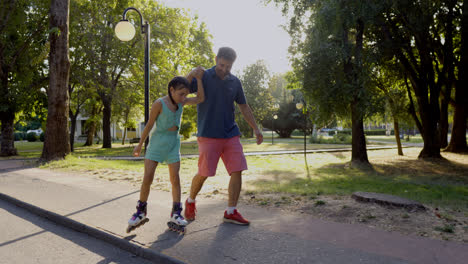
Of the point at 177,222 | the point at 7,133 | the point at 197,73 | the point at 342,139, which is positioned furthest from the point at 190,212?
the point at 342,139

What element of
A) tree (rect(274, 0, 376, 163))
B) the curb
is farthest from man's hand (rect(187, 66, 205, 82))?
tree (rect(274, 0, 376, 163))

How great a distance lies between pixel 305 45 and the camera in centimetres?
1359

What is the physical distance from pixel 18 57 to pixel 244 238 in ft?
65.8

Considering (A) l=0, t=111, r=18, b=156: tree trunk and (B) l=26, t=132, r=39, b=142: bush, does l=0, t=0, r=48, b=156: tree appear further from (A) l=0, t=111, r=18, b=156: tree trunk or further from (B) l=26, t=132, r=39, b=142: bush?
(B) l=26, t=132, r=39, b=142: bush

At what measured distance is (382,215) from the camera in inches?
192

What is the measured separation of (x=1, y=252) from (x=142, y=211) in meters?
1.50

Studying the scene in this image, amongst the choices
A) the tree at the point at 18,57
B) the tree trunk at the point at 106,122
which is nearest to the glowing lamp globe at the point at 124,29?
the tree at the point at 18,57

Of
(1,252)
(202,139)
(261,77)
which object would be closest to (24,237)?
(1,252)

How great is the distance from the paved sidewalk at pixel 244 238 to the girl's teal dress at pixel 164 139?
89 centimetres

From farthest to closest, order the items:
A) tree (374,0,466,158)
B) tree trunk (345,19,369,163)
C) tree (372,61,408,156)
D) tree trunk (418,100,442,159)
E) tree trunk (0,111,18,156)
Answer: tree trunk (0,111,18,156) < tree (372,61,408,156) < tree trunk (418,100,442,159) < tree (374,0,466,158) < tree trunk (345,19,369,163)

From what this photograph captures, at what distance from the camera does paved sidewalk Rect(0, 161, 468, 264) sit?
3.28 metres

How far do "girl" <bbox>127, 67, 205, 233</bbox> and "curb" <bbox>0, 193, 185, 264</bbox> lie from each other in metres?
0.24

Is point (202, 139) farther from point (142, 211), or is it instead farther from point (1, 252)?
point (1, 252)

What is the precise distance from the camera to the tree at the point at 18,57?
17.6 meters
